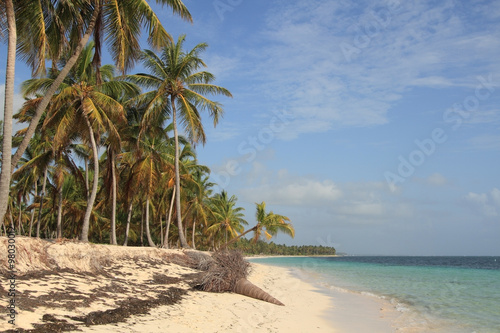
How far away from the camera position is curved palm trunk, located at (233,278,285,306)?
37.5 feet

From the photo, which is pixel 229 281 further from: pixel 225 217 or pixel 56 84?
pixel 225 217

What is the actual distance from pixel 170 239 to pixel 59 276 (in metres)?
38.1

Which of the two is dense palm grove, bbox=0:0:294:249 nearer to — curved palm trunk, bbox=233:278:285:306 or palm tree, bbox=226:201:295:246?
palm tree, bbox=226:201:295:246

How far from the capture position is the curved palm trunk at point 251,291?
11.4 meters

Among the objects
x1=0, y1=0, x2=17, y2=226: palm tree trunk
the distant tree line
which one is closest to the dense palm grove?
x1=0, y1=0, x2=17, y2=226: palm tree trunk

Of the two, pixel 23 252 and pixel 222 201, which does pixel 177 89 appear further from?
pixel 222 201

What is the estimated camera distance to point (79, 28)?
448 inches

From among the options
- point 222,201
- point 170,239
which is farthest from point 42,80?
point 170,239

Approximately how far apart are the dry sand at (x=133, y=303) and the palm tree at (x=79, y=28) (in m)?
3.44

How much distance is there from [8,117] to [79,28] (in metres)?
4.46

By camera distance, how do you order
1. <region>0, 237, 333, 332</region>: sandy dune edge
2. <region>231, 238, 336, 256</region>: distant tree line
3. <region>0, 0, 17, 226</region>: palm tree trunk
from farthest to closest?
<region>231, 238, 336, 256</region>: distant tree line < <region>0, 0, 17, 226</region>: palm tree trunk < <region>0, 237, 333, 332</region>: sandy dune edge

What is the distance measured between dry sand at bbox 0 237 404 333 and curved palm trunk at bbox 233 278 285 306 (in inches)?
11.7

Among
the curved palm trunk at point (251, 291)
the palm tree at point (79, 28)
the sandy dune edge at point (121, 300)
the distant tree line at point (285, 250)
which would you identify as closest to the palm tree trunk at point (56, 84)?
the palm tree at point (79, 28)

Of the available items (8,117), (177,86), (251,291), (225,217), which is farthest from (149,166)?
(225,217)
